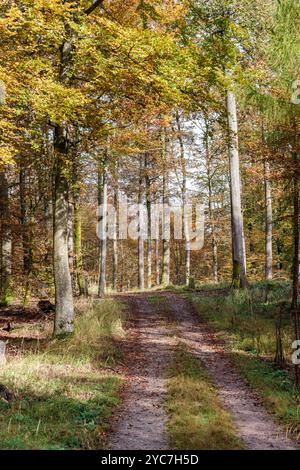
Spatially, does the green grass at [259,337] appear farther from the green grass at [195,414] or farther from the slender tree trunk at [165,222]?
the slender tree trunk at [165,222]

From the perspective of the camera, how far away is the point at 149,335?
1421 centimetres

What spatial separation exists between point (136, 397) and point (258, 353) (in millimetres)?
4278

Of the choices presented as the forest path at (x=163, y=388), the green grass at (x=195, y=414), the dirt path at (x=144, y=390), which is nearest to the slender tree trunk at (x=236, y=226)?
the forest path at (x=163, y=388)

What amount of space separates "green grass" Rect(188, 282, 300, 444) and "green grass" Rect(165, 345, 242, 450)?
1.03m

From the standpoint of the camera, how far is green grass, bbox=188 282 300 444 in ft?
26.9

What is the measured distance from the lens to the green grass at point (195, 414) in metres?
6.08

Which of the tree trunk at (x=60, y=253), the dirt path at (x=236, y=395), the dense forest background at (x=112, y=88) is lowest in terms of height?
the dirt path at (x=236, y=395)

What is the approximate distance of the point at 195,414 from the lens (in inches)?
283

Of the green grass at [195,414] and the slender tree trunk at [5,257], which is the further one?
the slender tree trunk at [5,257]

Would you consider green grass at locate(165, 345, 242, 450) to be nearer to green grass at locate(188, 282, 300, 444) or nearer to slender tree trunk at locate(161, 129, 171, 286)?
green grass at locate(188, 282, 300, 444)

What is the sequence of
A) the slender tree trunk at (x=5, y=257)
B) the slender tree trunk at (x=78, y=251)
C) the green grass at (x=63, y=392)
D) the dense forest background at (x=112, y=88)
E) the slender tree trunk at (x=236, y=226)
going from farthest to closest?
the slender tree trunk at (x=78, y=251) < the slender tree trunk at (x=236, y=226) < the slender tree trunk at (x=5, y=257) < the dense forest background at (x=112, y=88) < the green grass at (x=63, y=392)

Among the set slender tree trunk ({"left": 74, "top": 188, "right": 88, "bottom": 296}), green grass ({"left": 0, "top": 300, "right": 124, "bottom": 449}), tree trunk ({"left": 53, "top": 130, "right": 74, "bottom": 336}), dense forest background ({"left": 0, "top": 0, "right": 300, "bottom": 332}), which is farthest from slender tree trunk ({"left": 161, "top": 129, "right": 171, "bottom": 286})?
green grass ({"left": 0, "top": 300, "right": 124, "bottom": 449})

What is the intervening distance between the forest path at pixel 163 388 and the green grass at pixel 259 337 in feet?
0.83

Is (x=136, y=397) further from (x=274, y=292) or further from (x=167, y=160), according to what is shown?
(x=167, y=160)
